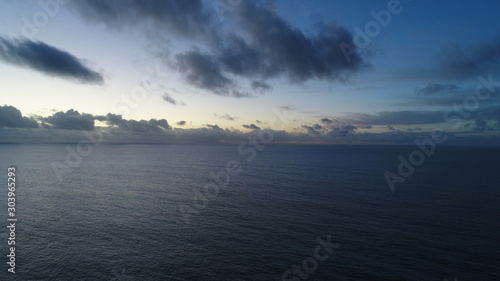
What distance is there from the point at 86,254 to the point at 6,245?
53.5 feet

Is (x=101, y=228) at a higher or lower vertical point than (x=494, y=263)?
lower

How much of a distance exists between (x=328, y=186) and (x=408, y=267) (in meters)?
59.6

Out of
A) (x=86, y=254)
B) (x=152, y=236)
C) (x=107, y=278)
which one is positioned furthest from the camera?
(x=152, y=236)

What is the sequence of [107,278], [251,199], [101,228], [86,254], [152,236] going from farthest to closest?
[251,199] → [101,228] → [152,236] → [86,254] → [107,278]

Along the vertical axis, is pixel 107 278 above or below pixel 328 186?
below

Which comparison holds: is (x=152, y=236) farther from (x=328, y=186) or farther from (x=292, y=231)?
(x=328, y=186)

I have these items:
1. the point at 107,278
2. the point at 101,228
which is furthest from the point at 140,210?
the point at 107,278

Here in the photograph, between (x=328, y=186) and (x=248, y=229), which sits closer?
(x=248, y=229)

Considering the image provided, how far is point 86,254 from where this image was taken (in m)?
44.5

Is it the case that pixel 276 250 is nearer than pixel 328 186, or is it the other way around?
pixel 276 250

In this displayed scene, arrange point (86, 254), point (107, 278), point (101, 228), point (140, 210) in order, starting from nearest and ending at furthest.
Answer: point (107, 278)
point (86, 254)
point (101, 228)
point (140, 210)

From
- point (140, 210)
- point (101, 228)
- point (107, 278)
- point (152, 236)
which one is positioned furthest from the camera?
point (140, 210)

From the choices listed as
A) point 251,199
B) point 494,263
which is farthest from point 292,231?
point 494,263

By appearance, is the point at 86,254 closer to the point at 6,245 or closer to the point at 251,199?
the point at 6,245
